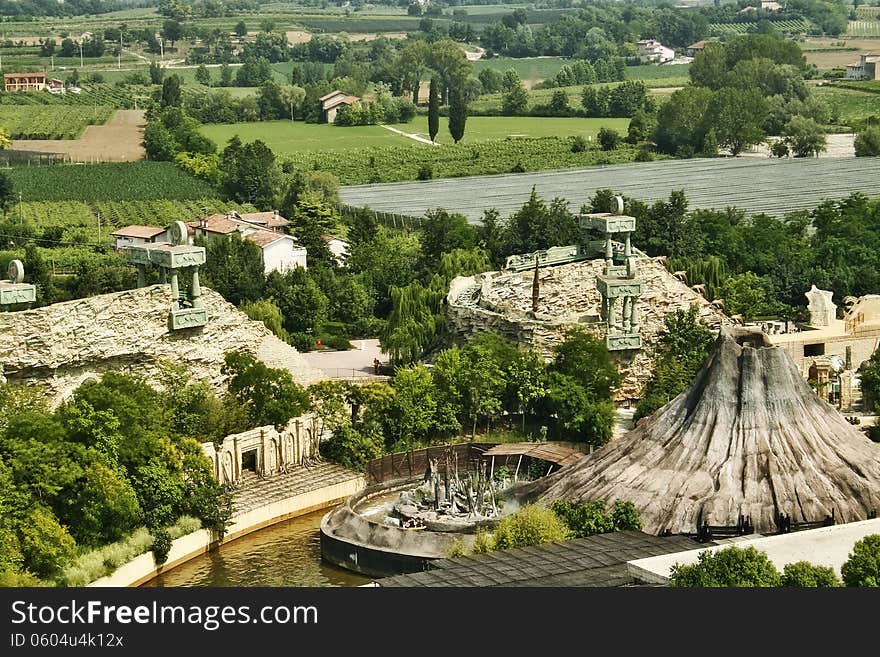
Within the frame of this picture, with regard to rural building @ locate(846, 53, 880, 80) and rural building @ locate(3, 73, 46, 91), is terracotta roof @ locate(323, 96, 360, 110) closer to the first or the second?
rural building @ locate(3, 73, 46, 91)

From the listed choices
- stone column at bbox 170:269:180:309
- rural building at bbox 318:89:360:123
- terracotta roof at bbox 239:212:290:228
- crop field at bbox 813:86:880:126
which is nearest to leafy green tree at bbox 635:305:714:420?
stone column at bbox 170:269:180:309

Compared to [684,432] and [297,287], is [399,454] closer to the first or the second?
[684,432]

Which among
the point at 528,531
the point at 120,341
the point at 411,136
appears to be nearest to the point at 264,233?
the point at 120,341

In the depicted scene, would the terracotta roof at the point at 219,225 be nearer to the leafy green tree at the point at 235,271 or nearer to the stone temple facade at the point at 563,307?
the leafy green tree at the point at 235,271

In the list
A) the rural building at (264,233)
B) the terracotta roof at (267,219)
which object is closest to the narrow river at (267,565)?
the rural building at (264,233)

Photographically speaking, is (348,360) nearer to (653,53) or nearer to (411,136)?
(411,136)
